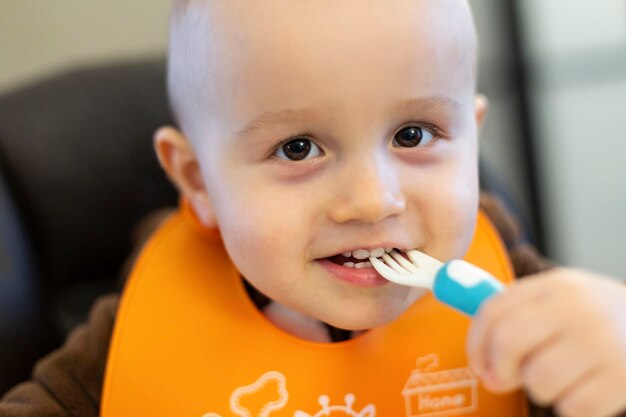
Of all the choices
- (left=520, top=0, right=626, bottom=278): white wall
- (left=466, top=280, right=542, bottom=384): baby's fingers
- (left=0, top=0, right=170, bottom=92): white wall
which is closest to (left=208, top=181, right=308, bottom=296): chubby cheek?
(left=466, top=280, right=542, bottom=384): baby's fingers

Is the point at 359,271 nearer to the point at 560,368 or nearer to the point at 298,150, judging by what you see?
the point at 298,150

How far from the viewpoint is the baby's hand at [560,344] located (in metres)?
0.65

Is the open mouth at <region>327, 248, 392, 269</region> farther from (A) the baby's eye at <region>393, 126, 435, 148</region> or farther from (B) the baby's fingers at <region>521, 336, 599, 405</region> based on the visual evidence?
(B) the baby's fingers at <region>521, 336, 599, 405</region>

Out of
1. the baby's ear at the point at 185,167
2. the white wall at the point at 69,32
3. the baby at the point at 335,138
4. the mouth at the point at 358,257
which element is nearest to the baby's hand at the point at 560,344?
the baby at the point at 335,138

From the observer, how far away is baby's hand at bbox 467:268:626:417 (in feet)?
2.13

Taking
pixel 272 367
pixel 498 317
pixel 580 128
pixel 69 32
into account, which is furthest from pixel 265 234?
pixel 580 128

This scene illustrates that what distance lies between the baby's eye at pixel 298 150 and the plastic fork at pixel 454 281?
0.48 feet

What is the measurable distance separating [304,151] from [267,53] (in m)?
0.11

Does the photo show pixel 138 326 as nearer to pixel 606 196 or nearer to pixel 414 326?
pixel 414 326

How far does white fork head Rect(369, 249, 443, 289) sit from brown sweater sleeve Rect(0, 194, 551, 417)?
0.27m

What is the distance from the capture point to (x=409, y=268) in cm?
85

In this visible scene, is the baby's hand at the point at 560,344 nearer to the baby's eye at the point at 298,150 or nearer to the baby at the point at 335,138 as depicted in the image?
the baby at the point at 335,138

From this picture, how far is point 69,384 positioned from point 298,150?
423mm

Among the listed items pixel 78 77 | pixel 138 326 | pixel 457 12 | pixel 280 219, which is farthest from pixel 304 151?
pixel 78 77
